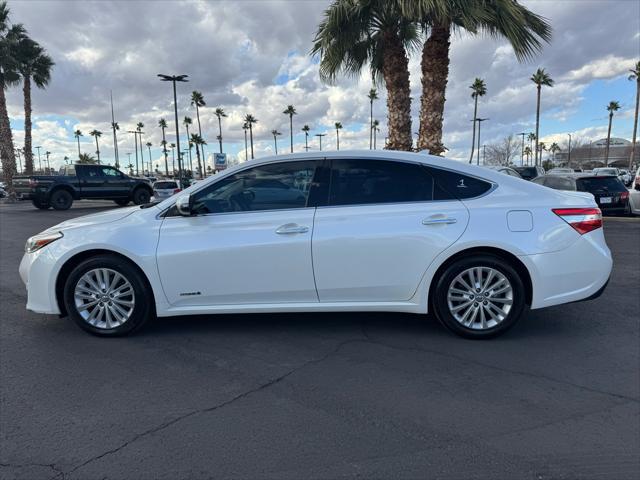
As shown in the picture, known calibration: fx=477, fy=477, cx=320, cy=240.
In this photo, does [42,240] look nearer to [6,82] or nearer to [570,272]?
[570,272]

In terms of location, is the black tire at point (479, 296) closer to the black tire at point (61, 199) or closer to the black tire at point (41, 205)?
the black tire at point (61, 199)

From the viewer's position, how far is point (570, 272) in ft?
13.0

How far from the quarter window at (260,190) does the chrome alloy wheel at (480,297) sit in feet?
4.85

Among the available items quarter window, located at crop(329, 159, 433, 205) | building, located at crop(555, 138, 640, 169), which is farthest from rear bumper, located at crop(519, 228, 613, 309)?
building, located at crop(555, 138, 640, 169)

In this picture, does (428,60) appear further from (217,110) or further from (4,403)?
(217,110)

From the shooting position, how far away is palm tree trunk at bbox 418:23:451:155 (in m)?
12.0

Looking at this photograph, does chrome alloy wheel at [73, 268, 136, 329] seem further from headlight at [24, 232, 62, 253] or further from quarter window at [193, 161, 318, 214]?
quarter window at [193, 161, 318, 214]

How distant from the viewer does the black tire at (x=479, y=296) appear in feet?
13.0

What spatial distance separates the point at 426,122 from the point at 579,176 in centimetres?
425

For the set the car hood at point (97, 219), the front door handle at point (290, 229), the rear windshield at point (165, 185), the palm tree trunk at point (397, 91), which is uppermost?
the palm tree trunk at point (397, 91)

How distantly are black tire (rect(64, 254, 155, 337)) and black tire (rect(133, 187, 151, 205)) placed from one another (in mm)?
18713

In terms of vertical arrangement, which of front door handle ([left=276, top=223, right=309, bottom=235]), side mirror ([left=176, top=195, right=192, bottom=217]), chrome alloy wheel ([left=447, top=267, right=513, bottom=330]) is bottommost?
chrome alloy wheel ([left=447, top=267, right=513, bottom=330])

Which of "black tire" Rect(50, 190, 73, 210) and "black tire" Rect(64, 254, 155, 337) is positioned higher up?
"black tire" Rect(50, 190, 73, 210)

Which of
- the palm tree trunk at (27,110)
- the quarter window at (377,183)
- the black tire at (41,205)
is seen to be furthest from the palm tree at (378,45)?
the palm tree trunk at (27,110)
